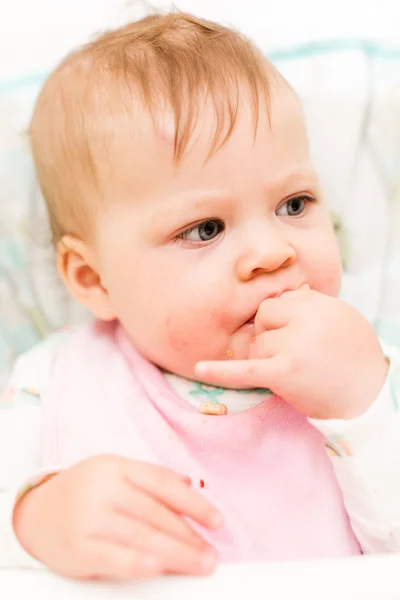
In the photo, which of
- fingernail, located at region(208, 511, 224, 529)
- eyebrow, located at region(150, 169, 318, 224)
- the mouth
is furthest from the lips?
fingernail, located at region(208, 511, 224, 529)

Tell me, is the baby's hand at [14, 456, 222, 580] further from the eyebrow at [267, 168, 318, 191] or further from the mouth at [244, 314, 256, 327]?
the eyebrow at [267, 168, 318, 191]

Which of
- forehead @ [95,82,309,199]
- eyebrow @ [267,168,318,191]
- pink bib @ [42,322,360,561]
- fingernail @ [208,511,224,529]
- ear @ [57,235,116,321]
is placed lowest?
pink bib @ [42,322,360,561]

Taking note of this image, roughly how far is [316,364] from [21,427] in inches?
15.6

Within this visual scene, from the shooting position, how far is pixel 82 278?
0.93 metres

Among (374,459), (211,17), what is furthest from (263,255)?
(211,17)

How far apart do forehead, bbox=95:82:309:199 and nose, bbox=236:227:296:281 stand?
0.06 m

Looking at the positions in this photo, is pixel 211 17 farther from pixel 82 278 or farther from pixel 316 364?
pixel 316 364

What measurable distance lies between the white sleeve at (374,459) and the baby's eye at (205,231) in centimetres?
22

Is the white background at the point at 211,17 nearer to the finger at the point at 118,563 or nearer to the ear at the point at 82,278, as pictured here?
the ear at the point at 82,278

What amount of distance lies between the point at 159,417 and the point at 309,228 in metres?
0.28

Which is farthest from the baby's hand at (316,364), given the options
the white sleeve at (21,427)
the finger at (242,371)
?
the white sleeve at (21,427)

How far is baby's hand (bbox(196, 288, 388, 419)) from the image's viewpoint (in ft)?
2.32

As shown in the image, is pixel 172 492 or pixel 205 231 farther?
pixel 205 231

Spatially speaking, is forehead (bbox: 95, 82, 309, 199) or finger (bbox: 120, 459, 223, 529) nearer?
finger (bbox: 120, 459, 223, 529)
